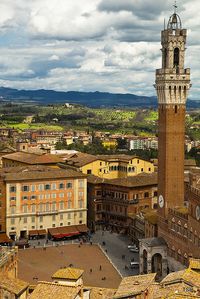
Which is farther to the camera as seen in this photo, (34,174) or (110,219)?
(110,219)

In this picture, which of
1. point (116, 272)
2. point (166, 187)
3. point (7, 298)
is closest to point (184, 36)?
point (166, 187)

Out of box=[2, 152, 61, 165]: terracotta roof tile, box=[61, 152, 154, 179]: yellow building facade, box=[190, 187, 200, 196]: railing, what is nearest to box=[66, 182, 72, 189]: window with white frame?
box=[61, 152, 154, 179]: yellow building facade

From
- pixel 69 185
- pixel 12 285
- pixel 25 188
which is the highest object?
pixel 69 185

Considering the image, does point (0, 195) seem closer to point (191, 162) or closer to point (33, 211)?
point (33, 211)

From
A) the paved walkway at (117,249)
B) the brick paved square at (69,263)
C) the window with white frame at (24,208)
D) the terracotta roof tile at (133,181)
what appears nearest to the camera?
the brick paved square at (69,263)

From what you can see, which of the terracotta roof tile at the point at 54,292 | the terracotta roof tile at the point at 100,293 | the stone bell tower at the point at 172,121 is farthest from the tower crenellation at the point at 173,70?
the terracotta roof tile at the point at 54,292

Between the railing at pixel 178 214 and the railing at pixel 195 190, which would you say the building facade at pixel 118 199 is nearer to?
the railing at pixel 178 214

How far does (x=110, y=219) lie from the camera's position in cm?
9144

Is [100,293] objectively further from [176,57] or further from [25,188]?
[25,188]

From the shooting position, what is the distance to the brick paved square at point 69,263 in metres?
63.5

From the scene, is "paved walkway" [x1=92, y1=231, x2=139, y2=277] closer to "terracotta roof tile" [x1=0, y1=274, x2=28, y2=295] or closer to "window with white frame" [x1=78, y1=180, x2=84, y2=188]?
"window with white frame" [x1=78, y1=180, x2=84, y2=188]

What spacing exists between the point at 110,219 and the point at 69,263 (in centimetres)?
2179

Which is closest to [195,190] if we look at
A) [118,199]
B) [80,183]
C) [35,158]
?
[118,199]

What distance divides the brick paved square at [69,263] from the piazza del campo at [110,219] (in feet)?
0.39
